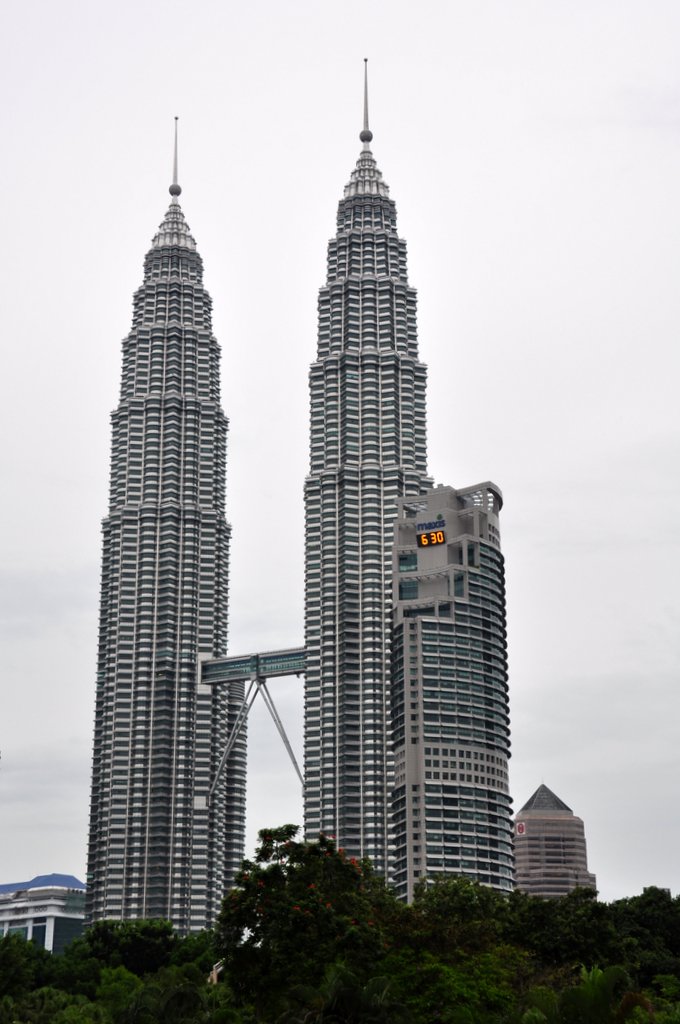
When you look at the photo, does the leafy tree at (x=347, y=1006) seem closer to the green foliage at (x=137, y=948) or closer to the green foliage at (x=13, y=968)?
the green foliage at (x=13, y=968)

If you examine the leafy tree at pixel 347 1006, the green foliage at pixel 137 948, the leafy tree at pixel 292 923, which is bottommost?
the leafy tree at pixel 347 1006

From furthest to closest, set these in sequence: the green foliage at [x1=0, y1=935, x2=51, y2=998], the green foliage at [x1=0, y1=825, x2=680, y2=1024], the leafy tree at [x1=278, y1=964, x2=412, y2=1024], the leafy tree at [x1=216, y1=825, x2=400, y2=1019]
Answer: the green foliage at [x1=0, y1=935, x2=51, y2=998], the leafy tree at [x1=216, y1=825, x2=400, y2=1019], the leafy tree at [x1=278, y1=964, x2=412, y2=1024], the green foliage at [x1=0, y1=825, x2=680, y2=1024]

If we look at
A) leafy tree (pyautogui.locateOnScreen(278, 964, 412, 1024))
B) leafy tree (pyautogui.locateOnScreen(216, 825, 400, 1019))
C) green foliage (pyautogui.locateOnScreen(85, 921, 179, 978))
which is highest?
green foliage (pyautogui.locateOnScreen(85, 921, 179, 978))

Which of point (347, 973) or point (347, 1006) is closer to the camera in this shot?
point (347, 1006)

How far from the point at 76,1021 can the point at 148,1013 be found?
42.0ft

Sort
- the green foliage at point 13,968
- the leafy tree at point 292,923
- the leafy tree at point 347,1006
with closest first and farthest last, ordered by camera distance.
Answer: the leafy tree at point 347,1006 < the leafy tree at point 292,923 < the green foliage at point 13,968

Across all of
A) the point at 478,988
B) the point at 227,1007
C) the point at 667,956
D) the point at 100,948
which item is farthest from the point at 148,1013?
the point at 100,948

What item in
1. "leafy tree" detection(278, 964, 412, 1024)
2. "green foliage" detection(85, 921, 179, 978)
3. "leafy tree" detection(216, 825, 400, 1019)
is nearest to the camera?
"leafy tree" detection(278, 964, 412, 1024)

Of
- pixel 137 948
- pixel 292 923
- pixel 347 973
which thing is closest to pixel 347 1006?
pixel 347 973

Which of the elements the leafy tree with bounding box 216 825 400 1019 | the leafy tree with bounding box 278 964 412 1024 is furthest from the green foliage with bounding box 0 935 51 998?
the leafy tree with bounding box 278 964 412 1024

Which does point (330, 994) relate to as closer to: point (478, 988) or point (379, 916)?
point (478, 988)

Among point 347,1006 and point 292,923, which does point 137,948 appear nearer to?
point 292,923

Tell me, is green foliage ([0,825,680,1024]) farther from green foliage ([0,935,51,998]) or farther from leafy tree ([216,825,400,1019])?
green foliage ([0,935,51,998])

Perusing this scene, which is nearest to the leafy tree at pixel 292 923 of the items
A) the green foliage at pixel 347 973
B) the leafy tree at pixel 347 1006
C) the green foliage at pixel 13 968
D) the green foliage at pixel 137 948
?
the green foliage at pixel 347 973
